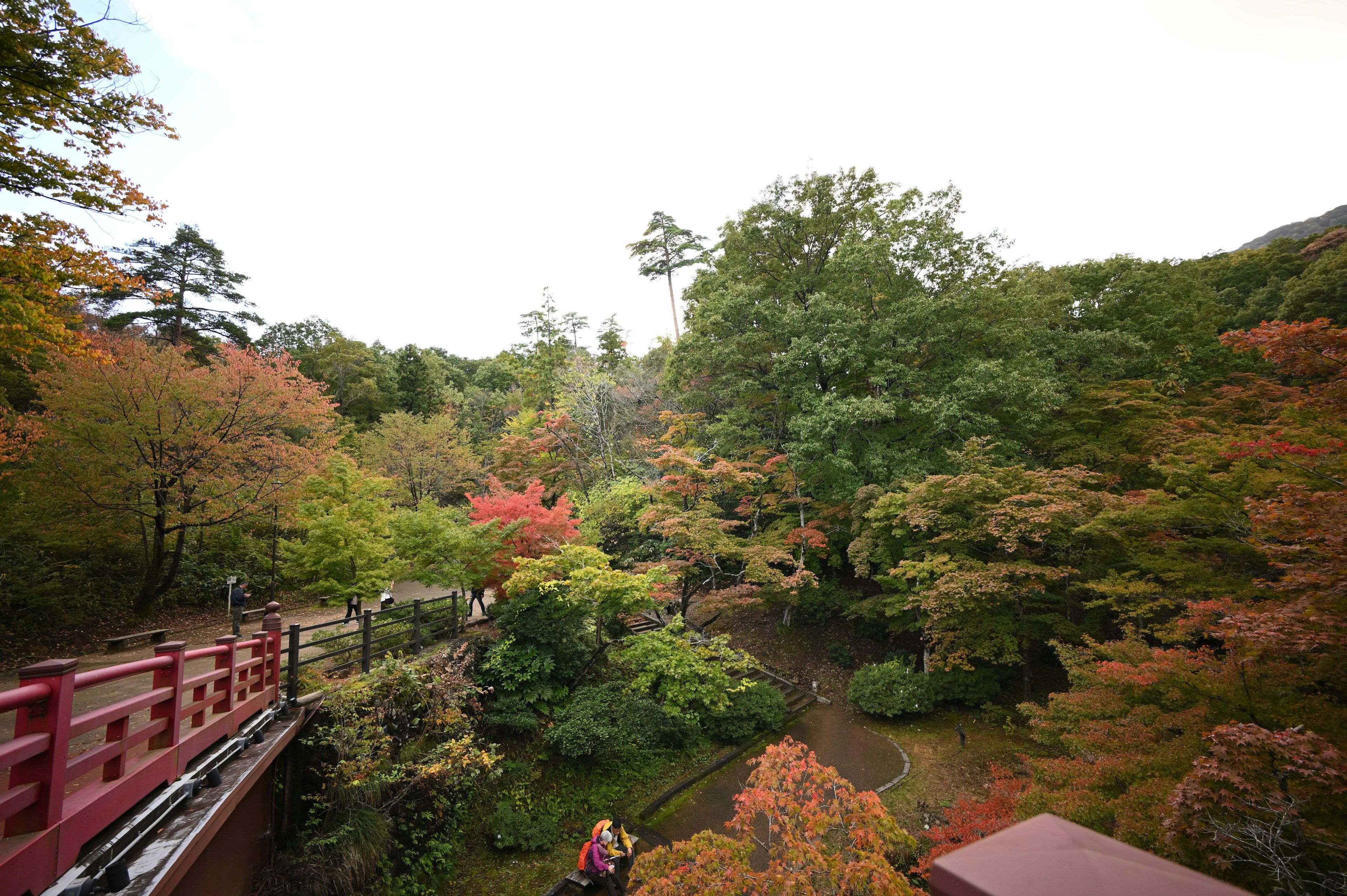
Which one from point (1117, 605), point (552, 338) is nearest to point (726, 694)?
point (1117, 605)

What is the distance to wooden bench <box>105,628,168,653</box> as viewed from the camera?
8.60m

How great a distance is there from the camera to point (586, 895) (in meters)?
7.78

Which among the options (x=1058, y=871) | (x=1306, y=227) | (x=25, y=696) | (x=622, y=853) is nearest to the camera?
(x=1058, y=871)

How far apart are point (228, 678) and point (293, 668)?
179cm

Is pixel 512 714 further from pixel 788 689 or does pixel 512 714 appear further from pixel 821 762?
pixel 788 689

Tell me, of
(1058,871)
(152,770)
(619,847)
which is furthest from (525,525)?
(1058,871)

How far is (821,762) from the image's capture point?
37.4ft

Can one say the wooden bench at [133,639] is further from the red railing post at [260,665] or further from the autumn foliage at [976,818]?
the autumn foliage at [976,818]

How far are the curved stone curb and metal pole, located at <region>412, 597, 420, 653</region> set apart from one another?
902 centimetres

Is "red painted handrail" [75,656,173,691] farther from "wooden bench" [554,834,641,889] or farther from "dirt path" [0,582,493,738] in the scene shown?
"wooden bench" [554,834,641,889]

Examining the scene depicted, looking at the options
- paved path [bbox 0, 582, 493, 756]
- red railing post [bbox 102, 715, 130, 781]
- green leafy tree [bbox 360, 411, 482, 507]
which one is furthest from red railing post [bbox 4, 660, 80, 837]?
green leafy tree [bbox 360, 411, 482, 507]

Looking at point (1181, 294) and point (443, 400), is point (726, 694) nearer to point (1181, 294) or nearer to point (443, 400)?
point (1181, 294)

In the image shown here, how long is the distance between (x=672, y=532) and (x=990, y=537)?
7586 mm

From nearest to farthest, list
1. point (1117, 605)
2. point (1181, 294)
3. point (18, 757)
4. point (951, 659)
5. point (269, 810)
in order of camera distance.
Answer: point (18, 757), point (269, 810), point (1117, 605), point (951, 659), point (1181, 294)
